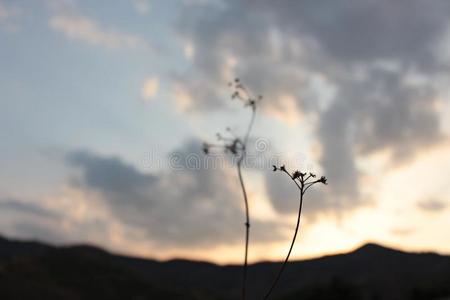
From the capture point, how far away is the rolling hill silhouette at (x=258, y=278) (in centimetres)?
7206

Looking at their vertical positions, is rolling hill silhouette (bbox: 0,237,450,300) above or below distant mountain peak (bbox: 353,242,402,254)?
below

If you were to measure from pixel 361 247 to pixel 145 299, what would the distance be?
154 feet

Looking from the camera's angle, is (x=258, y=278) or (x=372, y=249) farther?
(x=258, y=278)

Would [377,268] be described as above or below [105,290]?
above

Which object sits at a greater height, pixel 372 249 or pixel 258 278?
pixel 372 249

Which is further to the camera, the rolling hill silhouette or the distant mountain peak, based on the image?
the distant mountain peak

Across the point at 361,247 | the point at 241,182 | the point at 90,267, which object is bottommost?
the point at 241,182

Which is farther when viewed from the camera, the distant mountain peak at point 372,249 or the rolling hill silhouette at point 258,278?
the distant mountain peak at point 372,249

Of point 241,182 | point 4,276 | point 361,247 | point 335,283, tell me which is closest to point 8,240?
point 4,276

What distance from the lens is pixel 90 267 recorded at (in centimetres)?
9081

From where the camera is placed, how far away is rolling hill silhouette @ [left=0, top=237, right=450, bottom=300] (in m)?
72.1

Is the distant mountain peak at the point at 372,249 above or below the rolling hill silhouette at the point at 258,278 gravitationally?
above

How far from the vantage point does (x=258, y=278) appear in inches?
4633

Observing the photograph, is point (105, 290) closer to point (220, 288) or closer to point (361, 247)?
point (220, 288)
